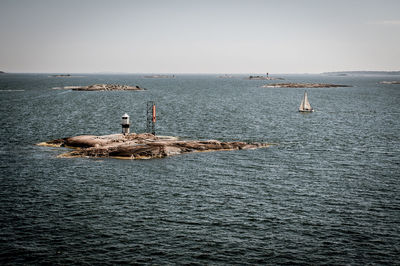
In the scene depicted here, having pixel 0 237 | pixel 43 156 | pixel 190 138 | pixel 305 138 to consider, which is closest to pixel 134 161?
pixel 43 156

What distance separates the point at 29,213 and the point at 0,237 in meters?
4.84

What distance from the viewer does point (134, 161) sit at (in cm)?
5478

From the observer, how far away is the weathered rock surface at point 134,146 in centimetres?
5719

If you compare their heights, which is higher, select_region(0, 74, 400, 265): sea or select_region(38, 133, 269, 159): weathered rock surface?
select_region(38, 133, 269, 159): weathered rock surface

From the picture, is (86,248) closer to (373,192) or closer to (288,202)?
(288,202)

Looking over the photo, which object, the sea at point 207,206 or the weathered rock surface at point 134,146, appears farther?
the weathered rock surface at point 134,146

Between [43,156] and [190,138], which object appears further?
[190,138]

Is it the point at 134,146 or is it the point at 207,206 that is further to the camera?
the point at 134,146

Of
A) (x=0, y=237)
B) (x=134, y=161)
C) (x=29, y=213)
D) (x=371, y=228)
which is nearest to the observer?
(x=0, y=237)

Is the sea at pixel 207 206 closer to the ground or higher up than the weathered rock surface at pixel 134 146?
closer to the ground

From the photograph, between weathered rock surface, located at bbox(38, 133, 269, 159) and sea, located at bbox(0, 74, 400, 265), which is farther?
weathered rock surface, located at bbox(38, 133, 269, 159)

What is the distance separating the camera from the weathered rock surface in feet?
188

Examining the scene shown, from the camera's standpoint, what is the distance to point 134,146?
58.8 metres

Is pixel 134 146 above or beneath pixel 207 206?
above
